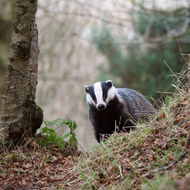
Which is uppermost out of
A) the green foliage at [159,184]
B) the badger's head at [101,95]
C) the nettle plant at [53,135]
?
the badger's head at [101,95]

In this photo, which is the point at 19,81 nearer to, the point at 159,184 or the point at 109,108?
the point at 109,108

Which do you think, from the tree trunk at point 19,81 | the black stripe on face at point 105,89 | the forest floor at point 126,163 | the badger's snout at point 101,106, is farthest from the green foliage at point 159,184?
the black stripe on face at point 105,89

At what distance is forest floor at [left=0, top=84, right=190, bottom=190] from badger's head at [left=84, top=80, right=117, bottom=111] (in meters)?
1.40

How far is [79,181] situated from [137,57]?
38.4 feet

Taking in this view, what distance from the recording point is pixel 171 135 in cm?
365

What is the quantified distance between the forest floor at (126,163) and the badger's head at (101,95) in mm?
1400

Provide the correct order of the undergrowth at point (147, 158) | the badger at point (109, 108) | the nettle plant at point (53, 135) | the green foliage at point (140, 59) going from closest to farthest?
the undergrowth at point (147, 158) → the nettle plant at point (53, 135) → the badger at point (109, 108) → the green foliage at point (140, 59)

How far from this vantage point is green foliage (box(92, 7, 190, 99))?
14.1 m

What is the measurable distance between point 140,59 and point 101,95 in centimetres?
935

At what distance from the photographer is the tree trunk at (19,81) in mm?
4652

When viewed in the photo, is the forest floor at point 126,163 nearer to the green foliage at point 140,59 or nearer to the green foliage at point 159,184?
the green foliage at point 159,184

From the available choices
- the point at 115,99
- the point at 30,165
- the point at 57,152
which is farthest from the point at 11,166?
the point at 115,99

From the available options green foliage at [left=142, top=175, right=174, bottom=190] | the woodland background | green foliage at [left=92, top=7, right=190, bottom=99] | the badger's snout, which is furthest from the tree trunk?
green foliage at [left=92, top=7, right=190, bottom=99]

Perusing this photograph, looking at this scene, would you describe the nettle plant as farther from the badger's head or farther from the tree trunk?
the badger's head
